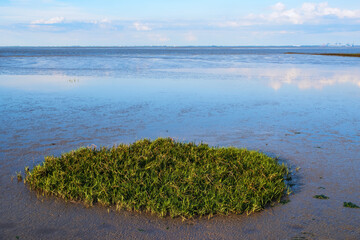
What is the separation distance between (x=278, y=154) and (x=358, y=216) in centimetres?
354

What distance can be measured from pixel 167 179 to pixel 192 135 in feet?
13.4

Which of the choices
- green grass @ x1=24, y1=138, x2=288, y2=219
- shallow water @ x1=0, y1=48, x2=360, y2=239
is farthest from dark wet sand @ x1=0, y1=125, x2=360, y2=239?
green grass @ x1=24, y1=138, x2=288, y2=219

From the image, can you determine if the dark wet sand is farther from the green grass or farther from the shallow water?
the green grass

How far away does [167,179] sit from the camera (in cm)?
741

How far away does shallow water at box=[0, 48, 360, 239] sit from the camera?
19.5 ft

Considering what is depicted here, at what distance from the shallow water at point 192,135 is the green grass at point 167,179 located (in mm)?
256

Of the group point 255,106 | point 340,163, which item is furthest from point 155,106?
point 340,163

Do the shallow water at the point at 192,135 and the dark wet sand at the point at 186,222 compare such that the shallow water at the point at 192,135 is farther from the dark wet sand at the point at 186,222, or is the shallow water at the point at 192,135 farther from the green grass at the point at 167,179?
the green grass at the point at 167,179

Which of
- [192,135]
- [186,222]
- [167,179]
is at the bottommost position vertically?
[186,222]

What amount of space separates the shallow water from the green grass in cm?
26

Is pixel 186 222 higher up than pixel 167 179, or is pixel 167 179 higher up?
pixel 167 179

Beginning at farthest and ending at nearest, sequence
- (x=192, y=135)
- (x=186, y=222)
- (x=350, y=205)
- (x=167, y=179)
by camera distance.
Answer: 1. (x=192, y=135)
2. (x=167, y=179)
3. (x=350, y=205)
4. (x=186, y=222)

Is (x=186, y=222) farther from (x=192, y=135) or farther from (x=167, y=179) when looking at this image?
(x=192, y=135)

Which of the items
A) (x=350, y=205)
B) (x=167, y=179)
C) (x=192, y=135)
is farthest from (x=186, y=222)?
(x=192, y=135)
